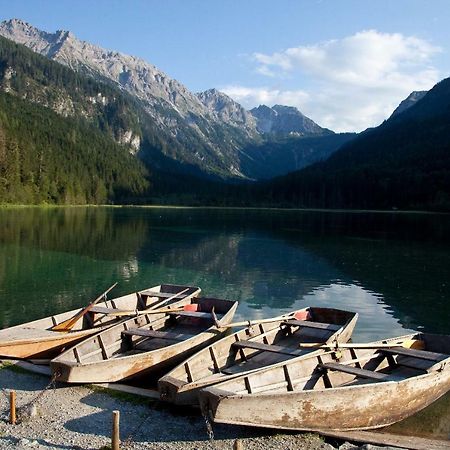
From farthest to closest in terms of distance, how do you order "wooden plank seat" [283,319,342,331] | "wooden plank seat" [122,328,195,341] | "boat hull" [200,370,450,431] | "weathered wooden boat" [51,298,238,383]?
"wooden plank seat" [283,319,342,331] < "wooden plank seat" [122,328,195,341] < "weathered wooden boat" [51,298,238,383] < "boat hull" [200,370,450,431]

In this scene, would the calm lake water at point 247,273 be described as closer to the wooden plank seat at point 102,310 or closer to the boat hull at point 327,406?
the wooden plank seat at point 102,310

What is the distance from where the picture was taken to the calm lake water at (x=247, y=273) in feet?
97.1

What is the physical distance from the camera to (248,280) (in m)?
39.3

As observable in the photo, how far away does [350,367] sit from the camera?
15.0 m

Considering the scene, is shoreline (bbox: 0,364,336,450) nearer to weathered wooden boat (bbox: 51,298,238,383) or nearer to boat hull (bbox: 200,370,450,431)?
boat hull (bbox: 200,370,450,431)

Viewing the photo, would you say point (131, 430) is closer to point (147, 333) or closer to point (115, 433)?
point (115, 433)

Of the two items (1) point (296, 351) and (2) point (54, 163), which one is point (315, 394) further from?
(2) point (54, 163)

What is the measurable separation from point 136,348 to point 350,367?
26.2 ft

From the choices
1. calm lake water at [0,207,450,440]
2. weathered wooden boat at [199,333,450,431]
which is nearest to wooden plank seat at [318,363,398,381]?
weathered wooden boat at [199,333,450,431]

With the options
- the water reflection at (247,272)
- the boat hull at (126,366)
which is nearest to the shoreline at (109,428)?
the boat hull at (126,366)

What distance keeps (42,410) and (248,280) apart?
2676 centimetres

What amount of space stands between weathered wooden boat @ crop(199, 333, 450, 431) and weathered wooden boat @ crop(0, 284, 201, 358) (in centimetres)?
745

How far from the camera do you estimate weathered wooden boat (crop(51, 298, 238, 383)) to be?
→ 14.8 meters

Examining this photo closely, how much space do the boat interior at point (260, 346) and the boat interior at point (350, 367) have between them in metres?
0.87
